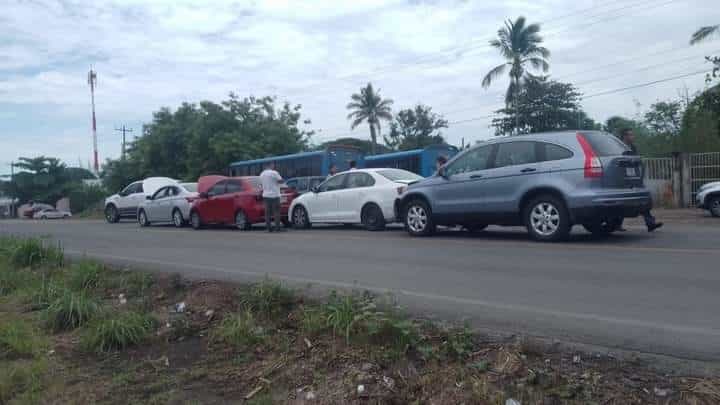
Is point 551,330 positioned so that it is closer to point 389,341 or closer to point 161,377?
point 389,341

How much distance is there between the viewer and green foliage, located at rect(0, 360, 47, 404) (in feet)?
15.1

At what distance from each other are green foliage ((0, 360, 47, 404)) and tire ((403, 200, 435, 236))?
26.7 ft

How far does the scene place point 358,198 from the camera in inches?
591

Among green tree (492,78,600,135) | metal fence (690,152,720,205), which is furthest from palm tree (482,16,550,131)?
metal fence (690,152,720,205)

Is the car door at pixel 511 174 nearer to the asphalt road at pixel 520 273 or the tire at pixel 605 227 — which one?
the asphalt road at pixel 520 273

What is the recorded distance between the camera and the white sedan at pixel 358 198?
14500 mm

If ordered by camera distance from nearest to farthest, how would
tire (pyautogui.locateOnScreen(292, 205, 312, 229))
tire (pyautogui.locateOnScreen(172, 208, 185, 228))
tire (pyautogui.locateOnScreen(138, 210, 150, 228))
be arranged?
1. tire (pyautogui.locateOnScreen(292, 205, 312, 229))
2. tire (pyautogui.locateOnScreen(172, 208, 185, 228))
3. tire (pyautogui.locateOnScreen(138, 210, 150, 228))

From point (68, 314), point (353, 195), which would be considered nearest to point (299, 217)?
point (353, 195)

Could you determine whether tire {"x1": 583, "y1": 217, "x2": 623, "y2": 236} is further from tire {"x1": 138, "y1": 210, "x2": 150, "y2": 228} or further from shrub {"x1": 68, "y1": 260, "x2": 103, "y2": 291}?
tire {"x1": 138, "y1": 210, "x2": 150, "y2": 228}

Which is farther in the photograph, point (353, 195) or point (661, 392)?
point (353, 195)

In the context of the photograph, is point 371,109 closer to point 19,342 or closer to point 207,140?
point 207,140

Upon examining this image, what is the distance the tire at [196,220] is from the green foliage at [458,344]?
14.8 m

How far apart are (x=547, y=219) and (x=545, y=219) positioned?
0.04 meters

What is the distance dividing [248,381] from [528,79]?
37933 millimetres
